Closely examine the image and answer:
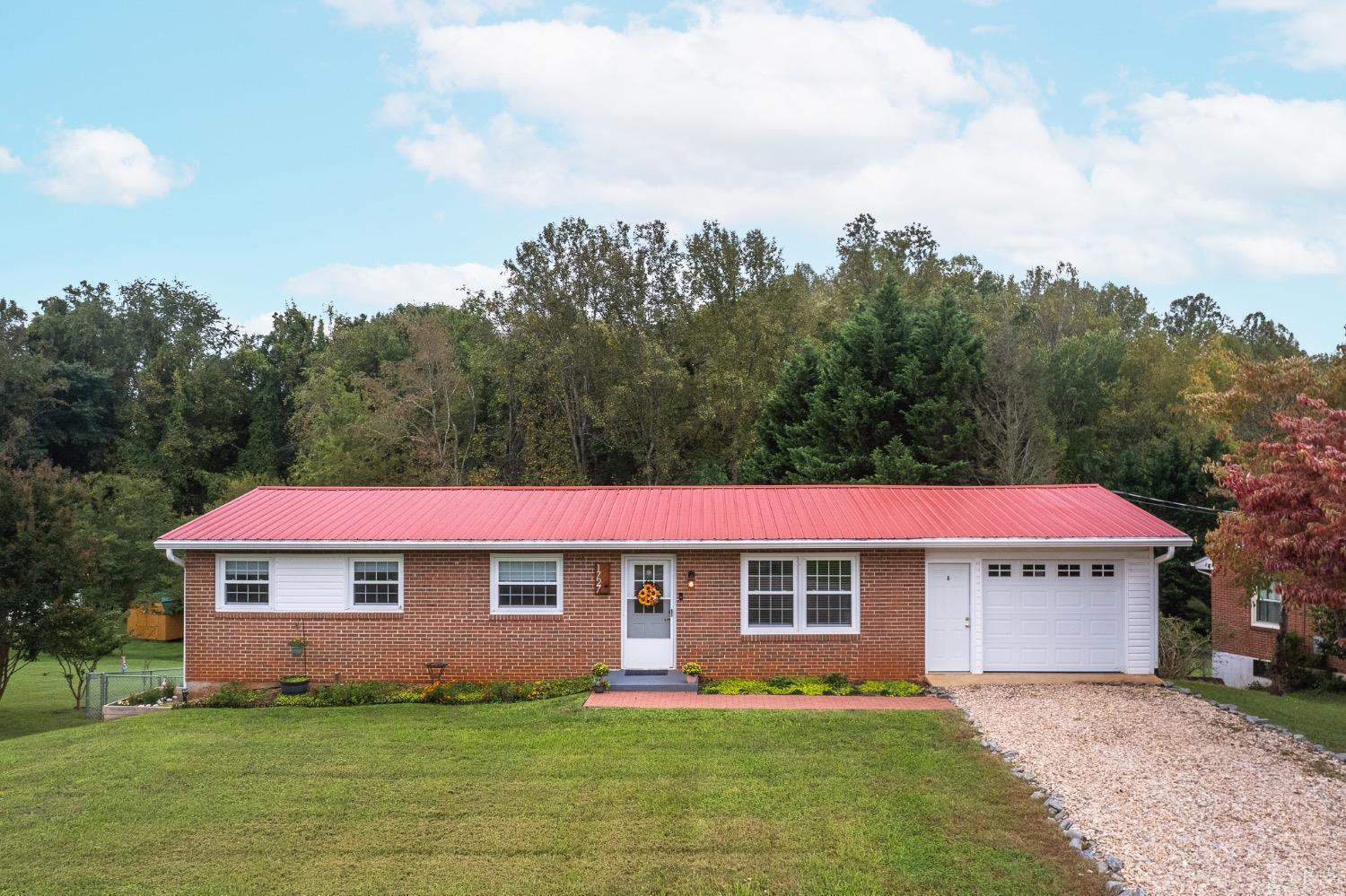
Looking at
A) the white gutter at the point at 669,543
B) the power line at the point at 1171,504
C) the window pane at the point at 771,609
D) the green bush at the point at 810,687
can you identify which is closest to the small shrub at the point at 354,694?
the white gutter at the point at 669,543

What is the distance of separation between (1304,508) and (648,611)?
9.50 metres

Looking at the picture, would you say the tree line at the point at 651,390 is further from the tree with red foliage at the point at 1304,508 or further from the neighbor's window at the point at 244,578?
the tree with red foliage at the point at 1304,508

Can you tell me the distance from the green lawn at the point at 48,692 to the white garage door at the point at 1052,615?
1608 centimetres

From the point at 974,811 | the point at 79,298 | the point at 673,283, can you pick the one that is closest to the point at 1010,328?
the point at 673,283

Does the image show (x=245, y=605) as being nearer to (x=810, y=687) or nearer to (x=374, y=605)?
(x=374, y=605)

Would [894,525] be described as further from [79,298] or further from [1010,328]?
[79,298]

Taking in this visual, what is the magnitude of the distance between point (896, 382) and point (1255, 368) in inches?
533

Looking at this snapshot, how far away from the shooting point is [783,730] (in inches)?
493

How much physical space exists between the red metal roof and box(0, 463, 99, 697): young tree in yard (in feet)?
6.22

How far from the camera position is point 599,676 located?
15.7 metres

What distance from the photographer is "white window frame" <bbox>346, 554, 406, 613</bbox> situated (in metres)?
16.1

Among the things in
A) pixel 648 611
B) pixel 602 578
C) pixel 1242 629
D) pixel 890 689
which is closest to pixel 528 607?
pixel 602 578

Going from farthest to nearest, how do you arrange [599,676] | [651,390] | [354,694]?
[651,390] < [599,676] < [354,694]

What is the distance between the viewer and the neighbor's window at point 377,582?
635 inches
